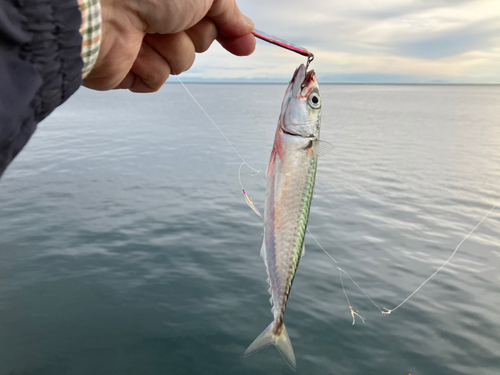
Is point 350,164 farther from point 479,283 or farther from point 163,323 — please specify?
point 163,323

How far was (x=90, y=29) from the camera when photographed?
1525mm

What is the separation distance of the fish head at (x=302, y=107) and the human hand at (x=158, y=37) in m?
0.61

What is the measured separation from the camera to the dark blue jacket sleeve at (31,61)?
1.04m

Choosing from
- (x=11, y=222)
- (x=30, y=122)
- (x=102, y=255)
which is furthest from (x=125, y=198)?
(x=30, y=122)

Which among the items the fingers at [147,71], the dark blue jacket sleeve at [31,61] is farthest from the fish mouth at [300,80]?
the dark blue jacket sleeve at [31,61]

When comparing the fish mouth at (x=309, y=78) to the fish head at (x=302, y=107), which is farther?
the fish mouth at (x=309, y=78)

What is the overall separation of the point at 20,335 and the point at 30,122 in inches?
292

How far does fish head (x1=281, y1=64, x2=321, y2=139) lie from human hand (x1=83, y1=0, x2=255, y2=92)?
0.61 m

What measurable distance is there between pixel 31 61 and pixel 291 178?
187cm

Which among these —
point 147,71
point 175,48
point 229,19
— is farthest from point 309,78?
point 147,71

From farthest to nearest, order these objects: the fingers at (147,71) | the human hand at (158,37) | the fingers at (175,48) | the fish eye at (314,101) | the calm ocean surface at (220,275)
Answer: the calm ocean surface at (220,275)
the fingers at (147,71)
the fingers at (175,48)
the fish eye at (314,101)
the human hand at (158,37)

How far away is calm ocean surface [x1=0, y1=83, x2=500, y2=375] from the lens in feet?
22.2

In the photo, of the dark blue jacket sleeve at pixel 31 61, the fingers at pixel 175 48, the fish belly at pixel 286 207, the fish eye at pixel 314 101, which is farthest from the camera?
the fingers at pixel 175 48

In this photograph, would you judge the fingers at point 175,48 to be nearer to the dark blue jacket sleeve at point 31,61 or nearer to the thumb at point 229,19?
the thumb at point 229,19
